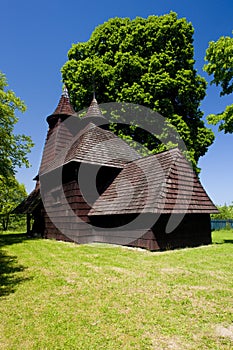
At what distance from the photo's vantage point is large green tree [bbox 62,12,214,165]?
76.7ft

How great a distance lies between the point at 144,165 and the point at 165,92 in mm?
12679

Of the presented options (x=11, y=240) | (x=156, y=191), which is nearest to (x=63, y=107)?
(x=11, y=240)

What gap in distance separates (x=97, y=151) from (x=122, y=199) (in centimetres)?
354

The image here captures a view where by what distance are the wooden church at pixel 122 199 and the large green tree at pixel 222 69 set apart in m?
3.50

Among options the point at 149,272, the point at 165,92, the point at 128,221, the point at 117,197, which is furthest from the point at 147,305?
the point at 165,92

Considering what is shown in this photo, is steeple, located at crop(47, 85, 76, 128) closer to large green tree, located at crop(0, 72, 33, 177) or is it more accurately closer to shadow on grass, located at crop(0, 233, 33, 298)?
large green tree, located at crop(0, 72, 33, 177)

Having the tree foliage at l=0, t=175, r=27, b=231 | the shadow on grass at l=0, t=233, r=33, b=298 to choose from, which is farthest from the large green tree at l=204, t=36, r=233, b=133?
the tree foliage at l=0, t=175, r=27, b=231

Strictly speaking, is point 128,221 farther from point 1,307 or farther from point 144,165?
point 1,307

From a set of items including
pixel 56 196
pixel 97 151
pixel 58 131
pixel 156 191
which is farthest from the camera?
pixel 58 131

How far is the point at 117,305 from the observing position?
4746 mm

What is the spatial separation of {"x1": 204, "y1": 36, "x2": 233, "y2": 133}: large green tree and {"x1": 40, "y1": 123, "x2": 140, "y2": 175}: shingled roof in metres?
5.83

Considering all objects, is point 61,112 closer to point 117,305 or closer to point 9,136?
point 9,136

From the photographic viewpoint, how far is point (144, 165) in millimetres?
14031

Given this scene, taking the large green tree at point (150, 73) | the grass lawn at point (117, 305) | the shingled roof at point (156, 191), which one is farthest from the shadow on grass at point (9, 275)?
the large green tree at point (150, 73)
